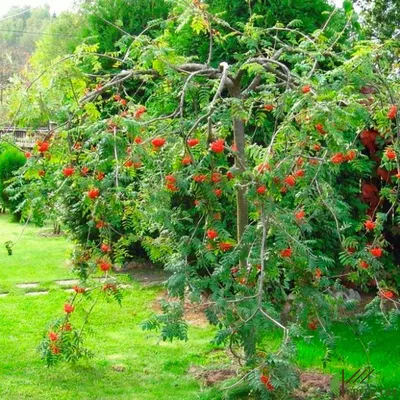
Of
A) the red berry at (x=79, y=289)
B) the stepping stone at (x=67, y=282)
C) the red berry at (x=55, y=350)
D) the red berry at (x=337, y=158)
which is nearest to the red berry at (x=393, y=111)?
the red berry at (x=337, y=158)

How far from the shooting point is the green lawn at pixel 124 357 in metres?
4.35

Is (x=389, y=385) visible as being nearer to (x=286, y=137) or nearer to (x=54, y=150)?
(x=286, y=137)

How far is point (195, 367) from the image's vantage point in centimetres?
477

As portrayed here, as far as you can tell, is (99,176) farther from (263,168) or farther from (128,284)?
(128,284)

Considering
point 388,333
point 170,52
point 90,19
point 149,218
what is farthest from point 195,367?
point 90,19

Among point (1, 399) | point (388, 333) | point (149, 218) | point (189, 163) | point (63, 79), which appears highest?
point (63, 79)

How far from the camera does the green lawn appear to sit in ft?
14.3

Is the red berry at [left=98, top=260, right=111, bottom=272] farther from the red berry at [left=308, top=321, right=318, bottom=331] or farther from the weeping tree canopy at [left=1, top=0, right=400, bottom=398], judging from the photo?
the red berry at [left=308, top=321, right=318, bottom=331]

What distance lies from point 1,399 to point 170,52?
2304 mm

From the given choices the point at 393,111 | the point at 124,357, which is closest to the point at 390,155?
the point at 393,111

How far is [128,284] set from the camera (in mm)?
7660

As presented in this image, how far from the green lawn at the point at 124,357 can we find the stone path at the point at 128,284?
28 centimetres

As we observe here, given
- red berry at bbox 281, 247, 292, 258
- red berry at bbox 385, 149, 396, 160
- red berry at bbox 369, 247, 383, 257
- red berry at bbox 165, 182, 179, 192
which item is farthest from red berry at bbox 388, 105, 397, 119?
red berry at bbox 165, 182, 179, 192

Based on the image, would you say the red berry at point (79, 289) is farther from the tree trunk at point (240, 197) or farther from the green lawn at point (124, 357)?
the tree trunk at point (240, 197)
